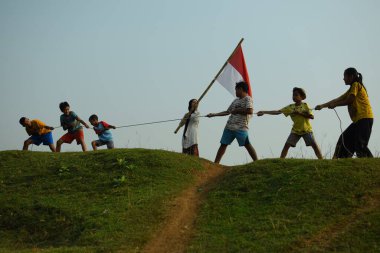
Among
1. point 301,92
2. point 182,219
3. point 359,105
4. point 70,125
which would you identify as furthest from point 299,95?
point 70,125

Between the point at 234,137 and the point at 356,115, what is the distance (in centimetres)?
333

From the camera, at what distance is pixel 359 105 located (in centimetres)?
1167

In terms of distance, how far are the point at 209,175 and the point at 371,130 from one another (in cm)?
410

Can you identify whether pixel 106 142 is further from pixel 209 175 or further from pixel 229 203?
pixel 229 203

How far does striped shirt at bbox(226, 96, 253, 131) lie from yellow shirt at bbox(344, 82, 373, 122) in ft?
9.00

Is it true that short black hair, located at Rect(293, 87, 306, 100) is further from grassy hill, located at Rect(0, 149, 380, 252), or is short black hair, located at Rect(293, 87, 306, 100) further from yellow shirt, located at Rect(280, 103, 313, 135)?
grassy hill, located at Rect(0, 149, 380, 252)

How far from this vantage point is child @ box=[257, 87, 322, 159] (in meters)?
13.0

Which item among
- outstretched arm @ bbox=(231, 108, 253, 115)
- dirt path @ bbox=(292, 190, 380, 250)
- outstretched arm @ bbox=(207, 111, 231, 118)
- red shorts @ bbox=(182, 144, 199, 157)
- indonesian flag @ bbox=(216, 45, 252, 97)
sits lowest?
dirt path @ bbox=(292, 190, 380, 250)

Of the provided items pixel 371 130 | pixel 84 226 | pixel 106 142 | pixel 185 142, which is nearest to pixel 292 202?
pixel 371 130

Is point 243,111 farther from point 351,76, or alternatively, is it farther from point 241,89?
point 351,76

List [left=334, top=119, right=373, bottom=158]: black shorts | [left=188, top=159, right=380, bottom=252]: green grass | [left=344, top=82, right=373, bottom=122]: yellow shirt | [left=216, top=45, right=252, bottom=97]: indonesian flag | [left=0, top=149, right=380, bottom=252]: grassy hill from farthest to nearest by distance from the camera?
[left=216, top=45, right=252, bottom=97]: indonesian flag < [left=344, top=82, right=373, bottom=122]: yellow shirt < [left=334, top=119, right=373, bottom=158]: black shorts < [left=0, top=149, right=380, bottom=252]: grassy hill < [left=188, top=159, right=380, bottom=252]: green grass

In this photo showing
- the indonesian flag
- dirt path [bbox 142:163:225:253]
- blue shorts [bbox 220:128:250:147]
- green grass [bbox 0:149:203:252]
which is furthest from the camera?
Answer: the indonesian flag

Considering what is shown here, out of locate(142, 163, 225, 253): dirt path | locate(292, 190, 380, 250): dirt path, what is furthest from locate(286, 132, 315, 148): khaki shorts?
locate(292, 190, 380, 250): dirt path

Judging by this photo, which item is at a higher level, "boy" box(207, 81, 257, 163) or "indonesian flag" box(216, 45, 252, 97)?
"indonesian flag" box(216, 45, 252, 97)
